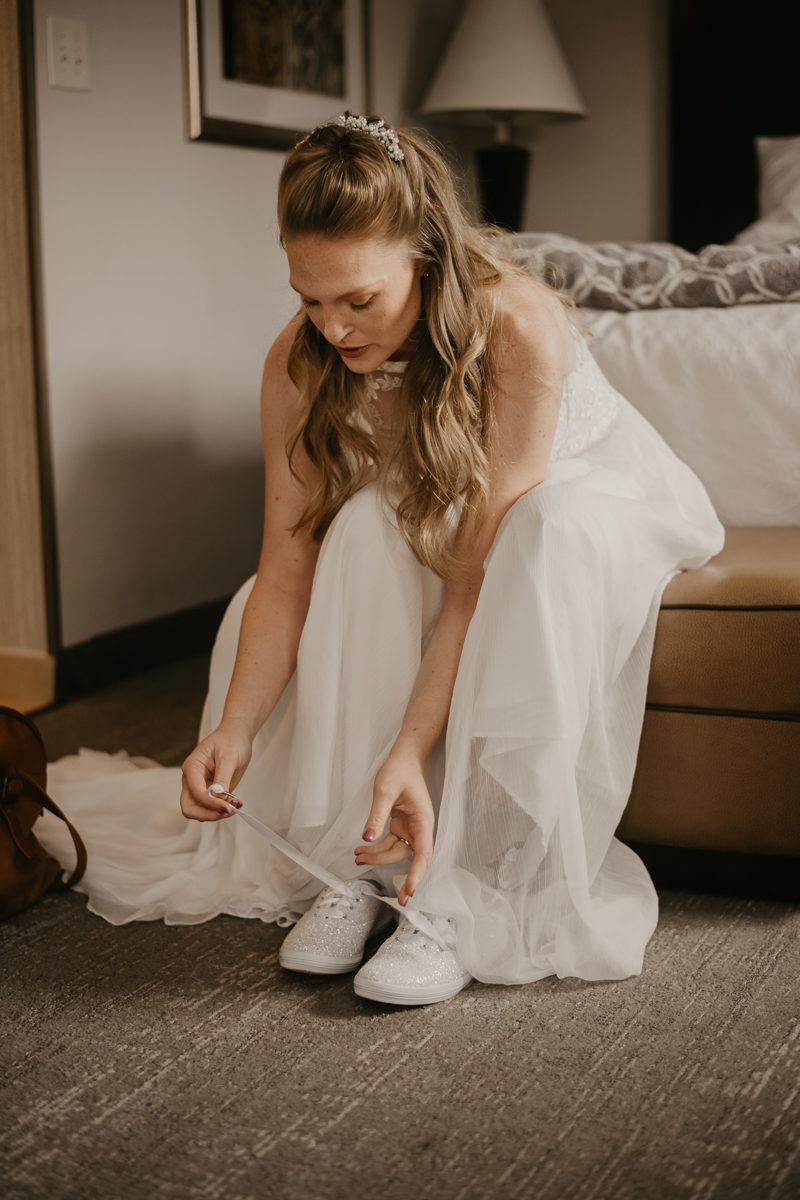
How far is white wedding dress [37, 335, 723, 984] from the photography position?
3.54ft

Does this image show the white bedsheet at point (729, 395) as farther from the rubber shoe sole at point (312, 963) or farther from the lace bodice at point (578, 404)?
the rubber shoe sole at point (312, 963)

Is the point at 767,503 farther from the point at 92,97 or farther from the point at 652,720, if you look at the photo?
the point at 92,97

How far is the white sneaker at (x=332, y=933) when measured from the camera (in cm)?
109

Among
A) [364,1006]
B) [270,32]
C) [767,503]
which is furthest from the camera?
[270,32]

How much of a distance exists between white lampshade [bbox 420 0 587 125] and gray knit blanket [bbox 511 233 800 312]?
104cm

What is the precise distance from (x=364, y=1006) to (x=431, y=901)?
0.39ft

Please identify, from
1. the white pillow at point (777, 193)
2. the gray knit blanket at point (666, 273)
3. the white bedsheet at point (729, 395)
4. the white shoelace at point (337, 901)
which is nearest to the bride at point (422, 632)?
→ the white shoelace at point (337, 901)

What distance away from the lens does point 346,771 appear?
1.17 m

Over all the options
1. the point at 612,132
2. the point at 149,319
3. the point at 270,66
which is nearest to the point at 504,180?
the point at 612,132

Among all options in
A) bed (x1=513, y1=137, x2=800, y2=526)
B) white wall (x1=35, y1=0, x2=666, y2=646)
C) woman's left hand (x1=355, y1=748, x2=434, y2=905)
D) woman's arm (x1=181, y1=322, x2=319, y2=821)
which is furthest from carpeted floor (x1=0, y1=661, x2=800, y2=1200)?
white wall (x1=35, y1=0, x2=666, y2=646)

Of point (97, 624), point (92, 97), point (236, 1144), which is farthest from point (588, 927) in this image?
point (92, 97)

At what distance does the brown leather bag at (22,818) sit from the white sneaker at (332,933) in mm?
307

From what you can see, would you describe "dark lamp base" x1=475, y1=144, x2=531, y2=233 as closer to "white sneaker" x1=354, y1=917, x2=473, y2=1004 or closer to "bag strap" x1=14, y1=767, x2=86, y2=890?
"bag strap" x1=14, y1=767, x2=86, y2=890

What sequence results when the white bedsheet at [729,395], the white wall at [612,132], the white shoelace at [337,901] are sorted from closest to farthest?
the white shoelace at [337,901]
the white bedsheet at [729,395]
the white wall at [612,132]
